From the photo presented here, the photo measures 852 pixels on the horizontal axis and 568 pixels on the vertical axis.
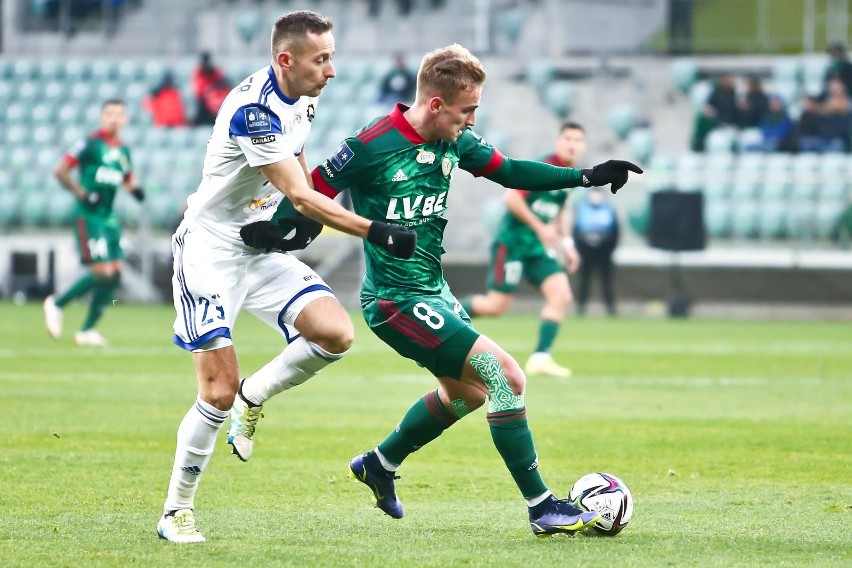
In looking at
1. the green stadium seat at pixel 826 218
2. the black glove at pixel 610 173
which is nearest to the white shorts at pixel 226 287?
the black glove at pixel 610 173

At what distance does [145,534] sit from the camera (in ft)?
18.6

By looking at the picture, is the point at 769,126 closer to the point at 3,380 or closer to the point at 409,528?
the point at 3,380

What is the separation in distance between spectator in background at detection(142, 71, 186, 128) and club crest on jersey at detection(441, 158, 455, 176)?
21296 mm

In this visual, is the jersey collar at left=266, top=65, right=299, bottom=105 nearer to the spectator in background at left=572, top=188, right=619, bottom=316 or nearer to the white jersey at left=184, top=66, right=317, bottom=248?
the white jersey at left=184, top=66, right=317, bottom=248

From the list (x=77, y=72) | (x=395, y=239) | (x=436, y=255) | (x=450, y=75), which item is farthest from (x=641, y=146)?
(x=395, y=239)

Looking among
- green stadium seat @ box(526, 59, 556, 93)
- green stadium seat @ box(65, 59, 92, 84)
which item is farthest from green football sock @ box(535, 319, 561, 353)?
green stadium seat @ box(65, 59, 92, 84)

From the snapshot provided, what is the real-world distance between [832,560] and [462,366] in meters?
1.61

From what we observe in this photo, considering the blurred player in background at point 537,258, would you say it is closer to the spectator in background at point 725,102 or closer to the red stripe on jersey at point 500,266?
the red stripe on jersey at point 500,266

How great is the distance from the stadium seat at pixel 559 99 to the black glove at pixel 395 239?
787 inches

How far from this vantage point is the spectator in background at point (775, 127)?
22.6 metres

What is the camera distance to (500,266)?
501 inches

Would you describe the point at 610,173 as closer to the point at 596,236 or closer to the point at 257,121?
the point at 257,121

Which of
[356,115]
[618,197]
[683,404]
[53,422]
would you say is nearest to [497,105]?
[356,115]

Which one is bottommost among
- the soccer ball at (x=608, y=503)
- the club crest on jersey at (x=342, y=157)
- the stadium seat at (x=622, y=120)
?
the soccer ball at (x=608, y=503)
